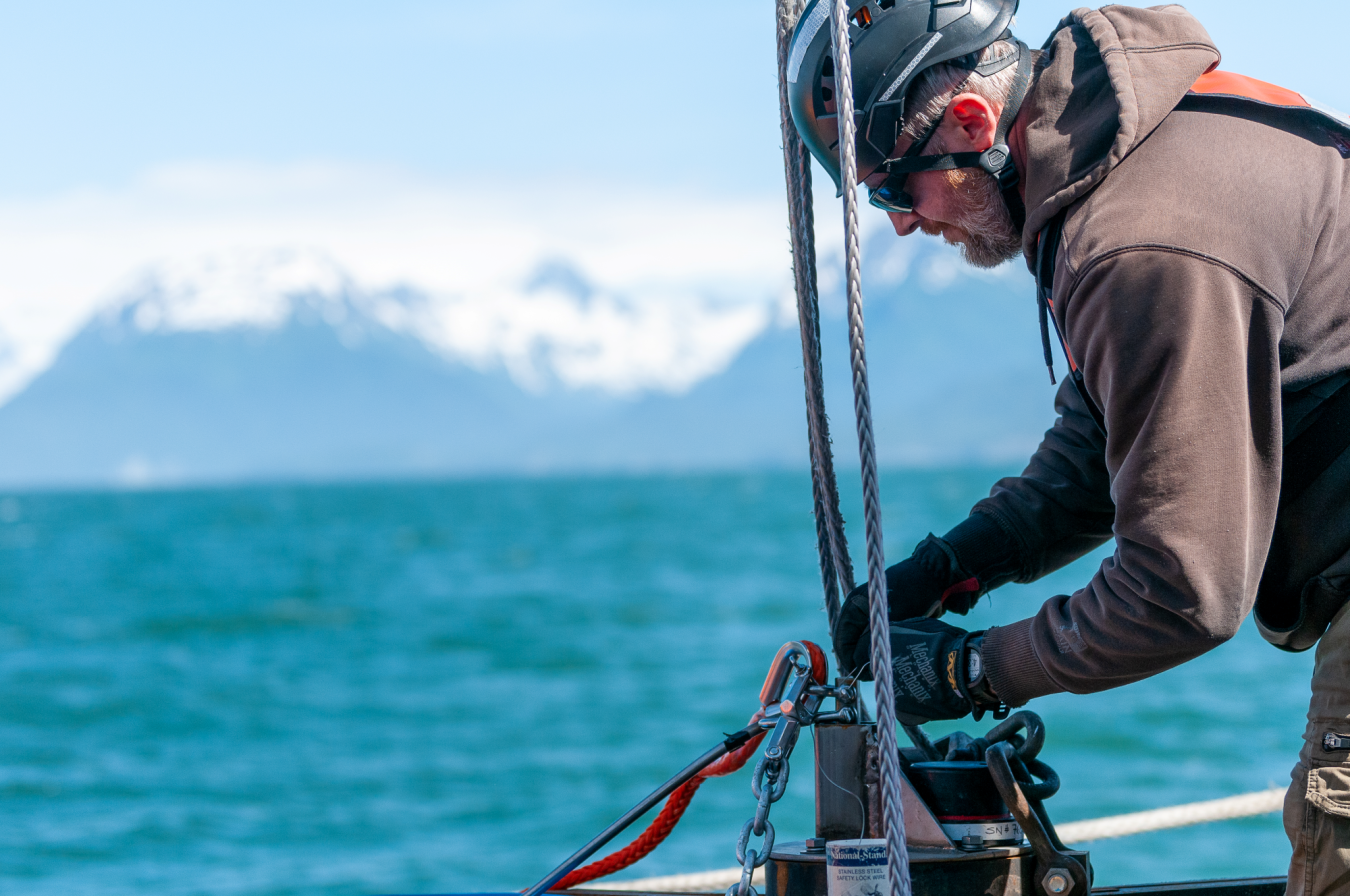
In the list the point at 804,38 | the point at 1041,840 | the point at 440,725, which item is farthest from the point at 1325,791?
the point at 440,725

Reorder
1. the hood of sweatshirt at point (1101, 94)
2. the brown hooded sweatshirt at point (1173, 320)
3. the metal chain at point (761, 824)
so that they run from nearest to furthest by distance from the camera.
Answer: the brown hooded sweatshirt at point (1173, 320) < the hood of sweatshirt at point (1101, 94) < the metal chain at point (761, 824)

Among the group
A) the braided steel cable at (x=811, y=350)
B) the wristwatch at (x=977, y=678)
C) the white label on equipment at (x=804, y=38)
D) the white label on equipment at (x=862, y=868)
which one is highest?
the white label on equipment at (x=804, y=38)

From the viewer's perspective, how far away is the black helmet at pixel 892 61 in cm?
205

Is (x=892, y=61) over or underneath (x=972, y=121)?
over

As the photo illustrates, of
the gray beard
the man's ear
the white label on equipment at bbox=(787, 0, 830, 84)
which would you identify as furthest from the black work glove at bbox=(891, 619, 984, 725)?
the white label on equipment at bbox=(787, 0, 830, 84)

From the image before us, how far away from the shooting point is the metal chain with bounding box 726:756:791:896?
2000 millimetres

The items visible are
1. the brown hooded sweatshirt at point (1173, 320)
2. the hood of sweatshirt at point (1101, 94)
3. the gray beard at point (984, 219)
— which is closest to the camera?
the brown hooded sweatshirt at point (1173, 320)

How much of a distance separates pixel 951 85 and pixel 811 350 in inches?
25.1

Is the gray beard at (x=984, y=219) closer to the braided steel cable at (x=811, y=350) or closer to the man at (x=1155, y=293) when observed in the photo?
the man at (x=1155, y=293)

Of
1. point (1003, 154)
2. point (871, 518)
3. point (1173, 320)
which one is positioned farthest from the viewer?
point (1003, 154)

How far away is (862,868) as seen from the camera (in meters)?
1.97

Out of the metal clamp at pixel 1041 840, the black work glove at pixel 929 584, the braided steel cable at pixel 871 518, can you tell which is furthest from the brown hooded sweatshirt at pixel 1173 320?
the black work glove at pixel 929 584

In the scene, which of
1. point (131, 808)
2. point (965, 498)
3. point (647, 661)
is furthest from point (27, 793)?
point (965, 498)

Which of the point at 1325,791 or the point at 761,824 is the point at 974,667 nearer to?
the point at 761,824
